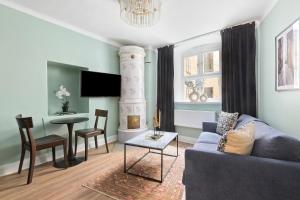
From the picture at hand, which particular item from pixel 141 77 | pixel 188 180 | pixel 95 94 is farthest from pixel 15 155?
pixel 141 77

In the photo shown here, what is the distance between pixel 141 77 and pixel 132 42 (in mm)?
890

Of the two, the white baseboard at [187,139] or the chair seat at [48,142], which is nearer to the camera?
the chair seat at [48,142]

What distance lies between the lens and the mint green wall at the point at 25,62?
7.56 feet

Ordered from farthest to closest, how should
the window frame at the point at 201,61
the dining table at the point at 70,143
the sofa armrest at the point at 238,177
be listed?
1. the window frame at the point at 201,61
2. the dining table at the point at 70,143
3. the sofa armrest at the point at 238,177

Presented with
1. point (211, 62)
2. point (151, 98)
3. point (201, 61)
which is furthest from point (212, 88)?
point (151, 98)

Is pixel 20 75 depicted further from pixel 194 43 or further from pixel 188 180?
pixel 194 43

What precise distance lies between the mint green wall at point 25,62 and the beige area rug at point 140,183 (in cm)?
140

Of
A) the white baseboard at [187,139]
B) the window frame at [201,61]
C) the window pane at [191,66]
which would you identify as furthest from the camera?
the window pane at [191,66]

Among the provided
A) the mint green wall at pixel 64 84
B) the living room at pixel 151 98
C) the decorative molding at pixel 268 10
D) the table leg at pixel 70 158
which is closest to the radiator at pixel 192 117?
the living room at pixel 151 98

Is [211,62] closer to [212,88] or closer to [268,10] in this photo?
[212,88]

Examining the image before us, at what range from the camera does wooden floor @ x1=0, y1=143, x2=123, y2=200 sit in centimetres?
181

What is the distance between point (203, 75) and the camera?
12.6 feet

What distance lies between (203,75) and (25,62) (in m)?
3.53

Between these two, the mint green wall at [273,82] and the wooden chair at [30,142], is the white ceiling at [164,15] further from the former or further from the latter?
the wooden chair at [30,142]
